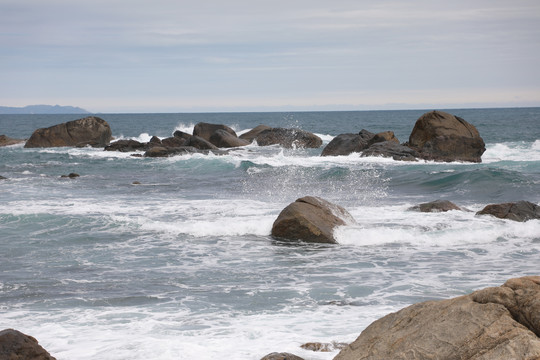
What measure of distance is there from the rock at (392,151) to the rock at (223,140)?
11447 millimetres

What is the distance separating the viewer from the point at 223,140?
38.7 metres

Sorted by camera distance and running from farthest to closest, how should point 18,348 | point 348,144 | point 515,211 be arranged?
1. point 348,144
2. point 515,211
3. point 18,348

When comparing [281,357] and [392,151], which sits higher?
[392,151]

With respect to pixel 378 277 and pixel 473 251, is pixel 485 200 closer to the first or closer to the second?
pixel 473 251

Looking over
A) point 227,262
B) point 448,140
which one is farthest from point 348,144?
point 227,262

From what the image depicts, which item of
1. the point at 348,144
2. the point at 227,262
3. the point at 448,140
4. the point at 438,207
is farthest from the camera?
the point at 348,144

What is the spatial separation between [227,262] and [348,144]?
21973mm

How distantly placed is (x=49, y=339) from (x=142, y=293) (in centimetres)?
210

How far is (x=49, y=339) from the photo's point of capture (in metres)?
6.59

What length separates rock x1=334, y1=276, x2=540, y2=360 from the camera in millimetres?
3691

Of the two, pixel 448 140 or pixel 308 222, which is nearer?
pixel 308 222

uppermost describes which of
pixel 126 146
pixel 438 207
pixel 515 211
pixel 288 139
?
pixel 288 139

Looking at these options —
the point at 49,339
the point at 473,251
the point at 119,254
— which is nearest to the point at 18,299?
the point at 49,339

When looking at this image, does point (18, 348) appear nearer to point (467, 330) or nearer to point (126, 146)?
point (467, 330)
